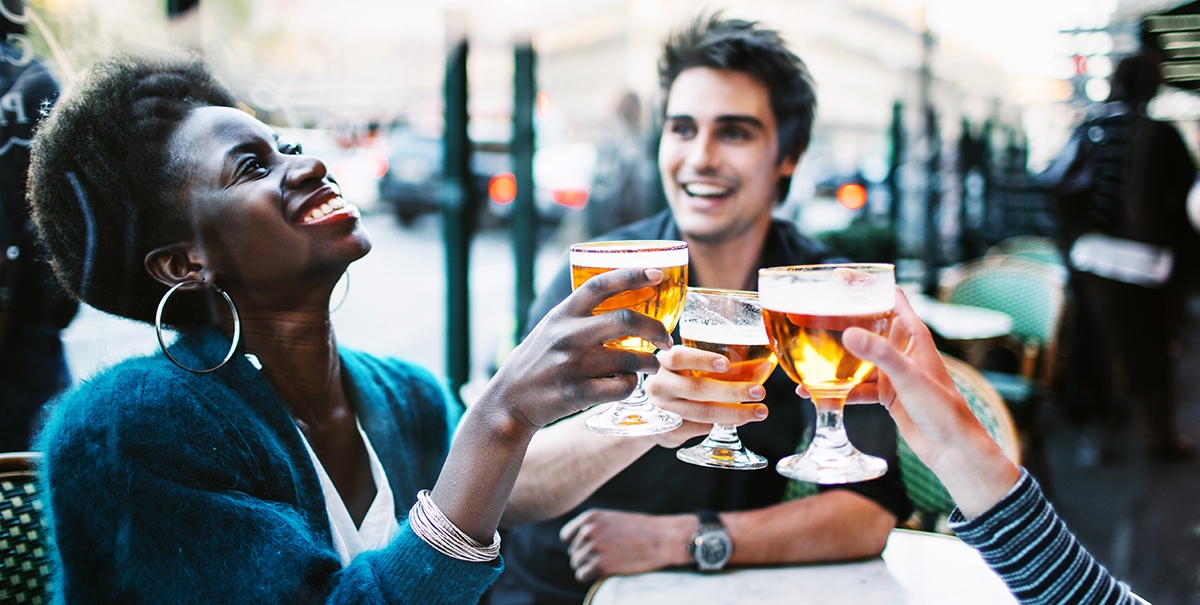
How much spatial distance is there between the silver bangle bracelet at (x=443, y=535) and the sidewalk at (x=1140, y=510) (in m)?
2.74

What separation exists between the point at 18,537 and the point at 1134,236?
4.04 metres

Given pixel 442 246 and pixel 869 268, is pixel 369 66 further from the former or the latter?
pixel 869 268

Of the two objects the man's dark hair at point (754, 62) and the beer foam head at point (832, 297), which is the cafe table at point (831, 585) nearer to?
the beer foam head at point (832, 297)

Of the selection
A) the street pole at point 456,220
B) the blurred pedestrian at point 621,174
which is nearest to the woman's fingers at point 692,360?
the street pole at point 456,220

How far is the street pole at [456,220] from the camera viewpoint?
131 inches

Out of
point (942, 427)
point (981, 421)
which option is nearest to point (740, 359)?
point (942, 427)

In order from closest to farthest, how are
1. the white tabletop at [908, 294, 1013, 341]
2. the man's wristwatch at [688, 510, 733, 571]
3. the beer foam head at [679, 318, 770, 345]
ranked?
the beer foam head at [679, 318, 770, 345], the man's wristwatch at [688, 510, 733, 571], the white tabletop at [908, 294, 1013, 341]

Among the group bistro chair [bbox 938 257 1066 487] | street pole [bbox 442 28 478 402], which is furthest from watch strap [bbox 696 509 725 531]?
bistro chair [bbox 938 257 1066 487]

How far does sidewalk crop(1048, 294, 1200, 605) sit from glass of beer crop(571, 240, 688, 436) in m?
2.56

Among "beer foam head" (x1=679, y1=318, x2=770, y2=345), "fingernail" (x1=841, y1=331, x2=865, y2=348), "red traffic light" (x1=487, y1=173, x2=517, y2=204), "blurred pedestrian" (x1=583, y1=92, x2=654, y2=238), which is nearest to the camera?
"fingernail" (x1=841, y1=331, x2=865, y2=348)

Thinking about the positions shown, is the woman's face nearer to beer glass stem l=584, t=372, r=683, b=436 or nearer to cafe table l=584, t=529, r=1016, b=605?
beer glass stem l=584, t=372, r=683, b=436

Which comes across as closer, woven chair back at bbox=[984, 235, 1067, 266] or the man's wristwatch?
the man's wristwatch

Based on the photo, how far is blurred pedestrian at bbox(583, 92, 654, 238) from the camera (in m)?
4.43

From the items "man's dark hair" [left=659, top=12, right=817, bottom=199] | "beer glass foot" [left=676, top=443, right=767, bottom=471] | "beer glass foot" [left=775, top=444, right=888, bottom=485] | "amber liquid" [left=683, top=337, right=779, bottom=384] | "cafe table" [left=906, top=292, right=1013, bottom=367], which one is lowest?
"cafe table" [left=906, top=292, right=1013, bottom=367]
